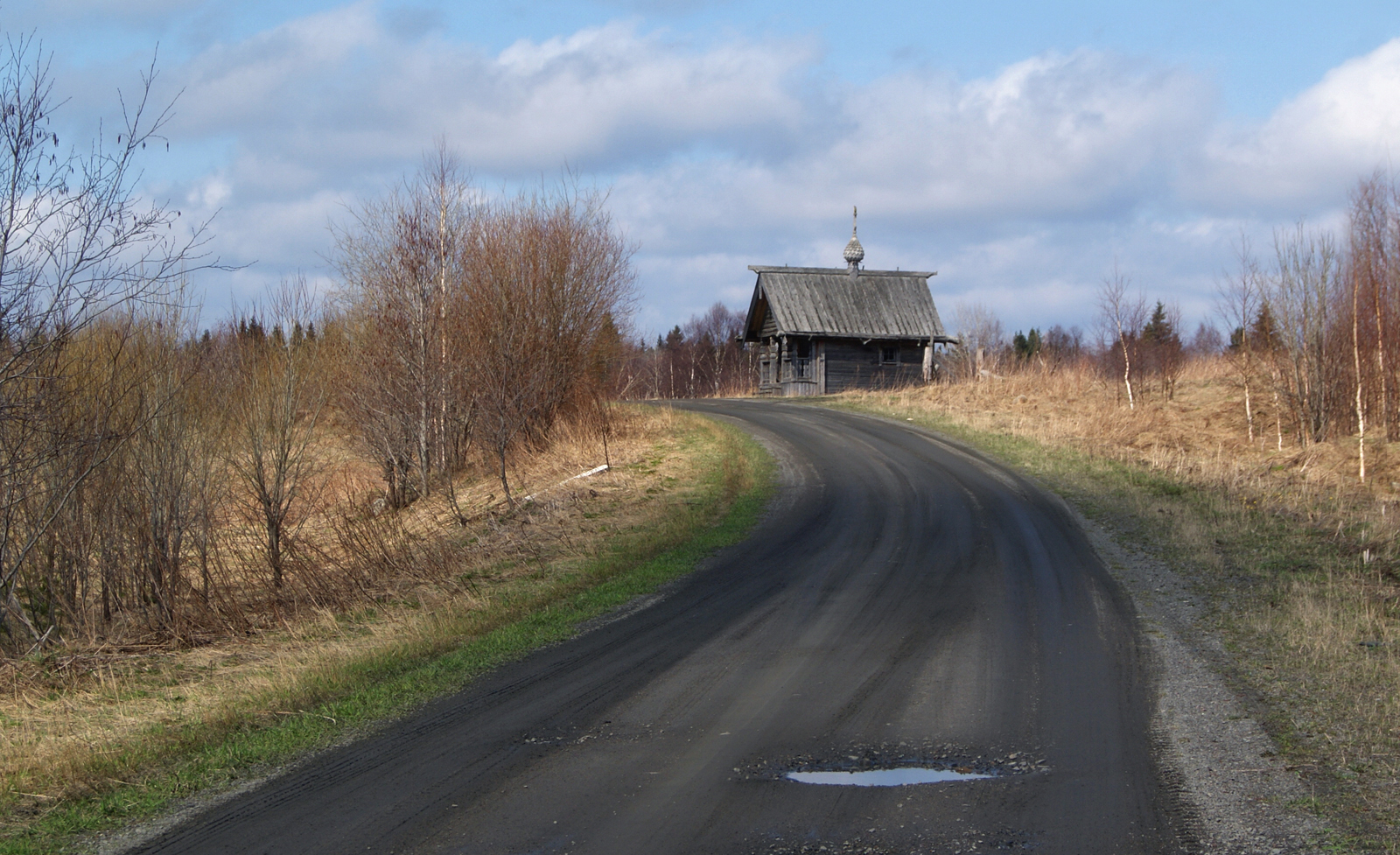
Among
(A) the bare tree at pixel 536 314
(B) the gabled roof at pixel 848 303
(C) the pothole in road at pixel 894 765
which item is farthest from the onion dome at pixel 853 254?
(C) the pothole in road at pixel 894 765

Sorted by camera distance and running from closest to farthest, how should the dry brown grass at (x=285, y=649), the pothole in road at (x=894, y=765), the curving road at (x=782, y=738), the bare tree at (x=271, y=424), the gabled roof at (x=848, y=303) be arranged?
the curving road at (x=782, y=738) < the pothole in road at (x=894, y=765) < the dry brown grass at (x=285, y=649) < the bare tree at (x=271, y=424) < the gabled roof at (x=848, y=303)

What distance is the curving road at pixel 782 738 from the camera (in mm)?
4828

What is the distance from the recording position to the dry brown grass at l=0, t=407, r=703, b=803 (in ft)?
23.6

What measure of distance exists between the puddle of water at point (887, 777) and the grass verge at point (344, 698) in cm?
312

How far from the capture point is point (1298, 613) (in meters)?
9.07

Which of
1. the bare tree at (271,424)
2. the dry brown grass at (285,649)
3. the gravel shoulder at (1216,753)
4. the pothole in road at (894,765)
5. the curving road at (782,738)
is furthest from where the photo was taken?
the bare tree at (271,424)

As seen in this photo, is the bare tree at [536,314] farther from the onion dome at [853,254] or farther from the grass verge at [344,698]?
the onion dome at [853,254]

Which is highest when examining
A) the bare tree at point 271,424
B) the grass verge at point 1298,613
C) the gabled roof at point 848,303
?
the gabled roof at point 848,303

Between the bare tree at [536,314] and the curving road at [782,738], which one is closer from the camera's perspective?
the curving road at [782,738]

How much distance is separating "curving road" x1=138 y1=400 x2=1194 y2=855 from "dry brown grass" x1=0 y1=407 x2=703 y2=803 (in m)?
1.64

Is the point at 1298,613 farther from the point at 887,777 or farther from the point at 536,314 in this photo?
the point at 536,314

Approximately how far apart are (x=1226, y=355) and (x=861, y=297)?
51.8 ft

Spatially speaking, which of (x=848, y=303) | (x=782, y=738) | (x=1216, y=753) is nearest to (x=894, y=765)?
(x=782, y=738)

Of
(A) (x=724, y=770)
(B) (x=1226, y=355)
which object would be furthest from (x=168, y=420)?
(B) (x=1226, y=355)
